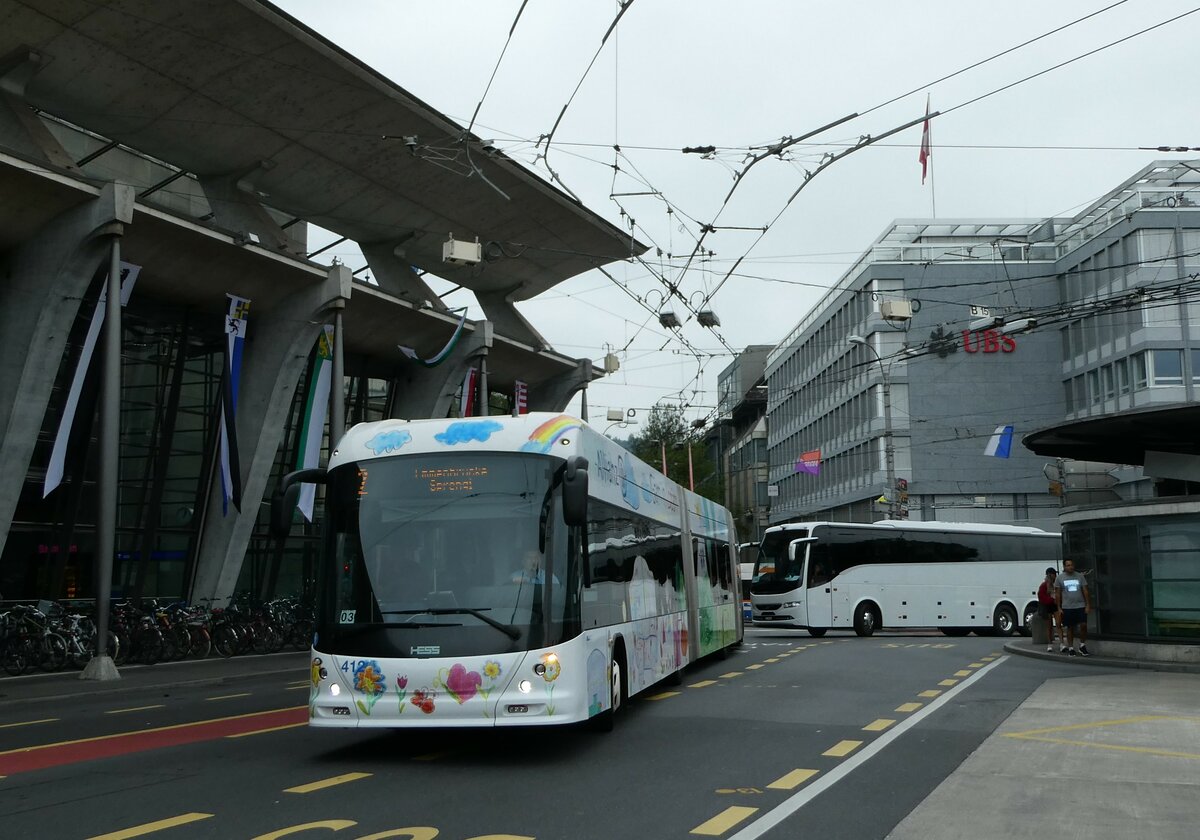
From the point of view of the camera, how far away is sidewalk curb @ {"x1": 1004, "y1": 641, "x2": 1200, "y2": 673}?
→ 20.4m

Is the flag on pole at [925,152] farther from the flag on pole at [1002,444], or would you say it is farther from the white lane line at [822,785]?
the flag on pole at [1002,444]

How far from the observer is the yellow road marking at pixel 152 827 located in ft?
23.9

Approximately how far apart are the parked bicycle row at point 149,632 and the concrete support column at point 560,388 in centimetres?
1681

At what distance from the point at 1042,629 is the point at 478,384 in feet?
58.6

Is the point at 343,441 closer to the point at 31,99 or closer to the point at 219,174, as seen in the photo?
the point at 31,99

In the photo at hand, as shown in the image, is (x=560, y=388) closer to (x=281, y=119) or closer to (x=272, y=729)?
(x=281, y=119)

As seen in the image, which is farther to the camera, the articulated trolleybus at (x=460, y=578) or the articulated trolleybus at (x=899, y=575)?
the articulated trolleybus at (x=899, y=575)

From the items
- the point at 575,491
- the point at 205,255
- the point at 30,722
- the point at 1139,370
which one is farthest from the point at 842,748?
the point at 1139,370

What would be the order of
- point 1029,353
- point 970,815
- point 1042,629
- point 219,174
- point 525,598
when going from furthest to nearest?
1. point 1029,353
2. point 219,174
3. point 1042,629
4. point 525,598
5. point 970,815

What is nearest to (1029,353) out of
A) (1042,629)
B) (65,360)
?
(1042,629)

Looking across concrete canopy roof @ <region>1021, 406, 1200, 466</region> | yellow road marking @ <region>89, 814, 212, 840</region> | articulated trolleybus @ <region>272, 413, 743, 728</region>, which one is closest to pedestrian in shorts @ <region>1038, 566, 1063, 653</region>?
concrete canopy roof @ <region>1021, 406, 1200, 466</region>

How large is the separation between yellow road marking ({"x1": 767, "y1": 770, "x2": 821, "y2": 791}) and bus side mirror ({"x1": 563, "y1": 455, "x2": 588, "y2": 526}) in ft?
8.61

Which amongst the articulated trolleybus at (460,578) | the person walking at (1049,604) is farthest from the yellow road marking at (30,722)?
the person walking at (1049,604)

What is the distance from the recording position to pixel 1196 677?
19047 mm
